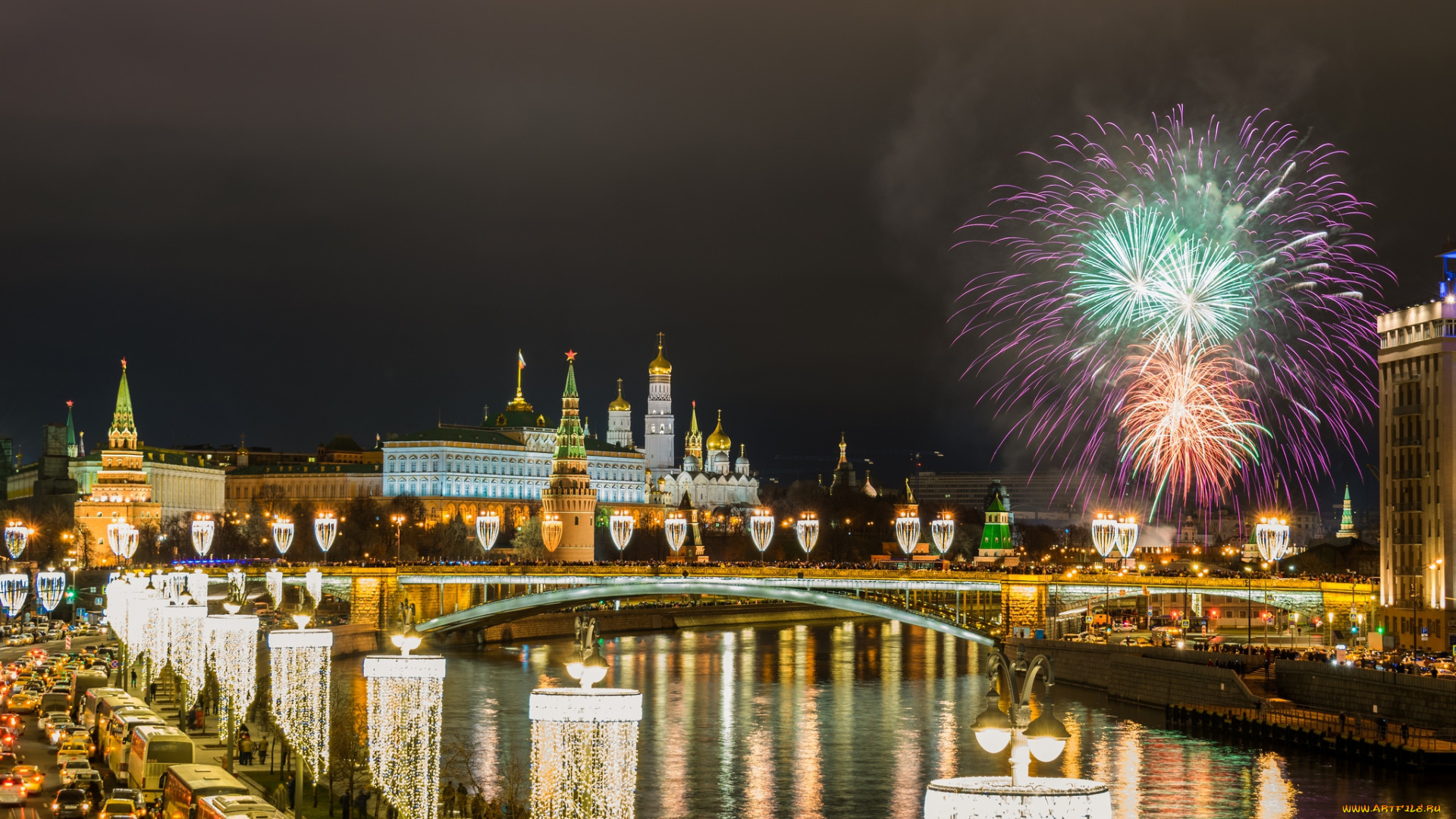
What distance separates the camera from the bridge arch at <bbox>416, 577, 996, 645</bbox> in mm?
61531

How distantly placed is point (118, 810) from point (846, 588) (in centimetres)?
3805

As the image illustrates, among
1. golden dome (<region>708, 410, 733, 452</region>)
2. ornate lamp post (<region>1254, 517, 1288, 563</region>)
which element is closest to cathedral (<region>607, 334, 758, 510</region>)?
golden dome (<region>708, 410, 733, 452</region>)

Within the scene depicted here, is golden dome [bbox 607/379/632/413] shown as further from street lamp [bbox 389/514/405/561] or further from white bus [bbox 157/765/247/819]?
white bus [bbox 157/765/247/819]

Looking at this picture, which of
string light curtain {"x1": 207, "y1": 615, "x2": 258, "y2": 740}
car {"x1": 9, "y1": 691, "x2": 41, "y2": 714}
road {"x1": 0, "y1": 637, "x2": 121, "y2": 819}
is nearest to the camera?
road {"x1": 0, "y1": 637, "x2": 121, "y2": 819}

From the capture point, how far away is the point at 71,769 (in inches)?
1328

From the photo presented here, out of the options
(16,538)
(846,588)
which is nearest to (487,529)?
(16,538)

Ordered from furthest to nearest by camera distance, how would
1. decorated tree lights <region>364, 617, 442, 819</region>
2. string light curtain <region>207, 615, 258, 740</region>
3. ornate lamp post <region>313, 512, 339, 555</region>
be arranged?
ornate lamp post <region>313, 512, 339, 555</region> < string light curtain <region>207, 615, 258, 740</region> < decorated tree lights <region>364, 617, 442, 819</region>

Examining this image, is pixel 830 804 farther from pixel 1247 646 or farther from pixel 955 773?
pixel 1247 646

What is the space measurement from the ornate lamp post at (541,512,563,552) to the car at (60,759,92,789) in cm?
7706

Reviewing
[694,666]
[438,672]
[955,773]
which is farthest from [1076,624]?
[438,672]

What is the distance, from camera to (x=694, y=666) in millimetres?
67438

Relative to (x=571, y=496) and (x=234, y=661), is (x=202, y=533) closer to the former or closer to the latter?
(x=571, y=496)

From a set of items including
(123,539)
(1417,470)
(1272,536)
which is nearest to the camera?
(1417,470)

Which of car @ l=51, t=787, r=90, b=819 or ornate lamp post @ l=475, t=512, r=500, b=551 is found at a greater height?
ornate lamp post @ l=475, t=512, r=500, b=551
